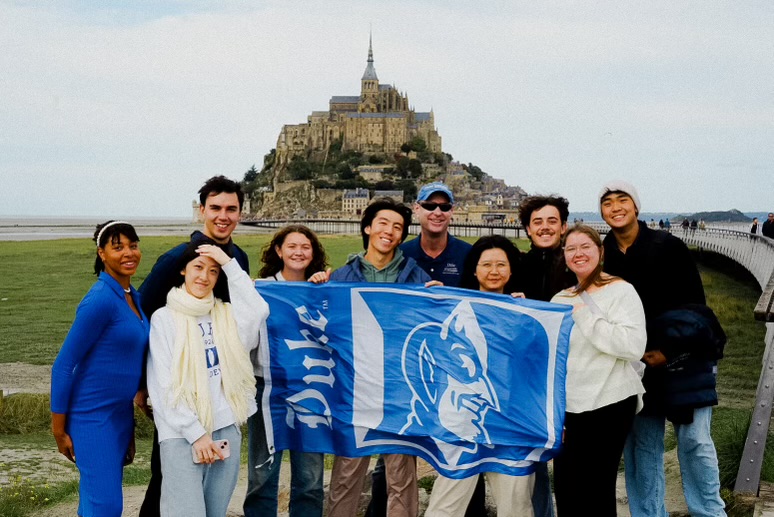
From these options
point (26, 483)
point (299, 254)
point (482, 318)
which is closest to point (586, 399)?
point (482, 318)

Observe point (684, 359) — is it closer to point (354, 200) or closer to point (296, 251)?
point (296, 251)

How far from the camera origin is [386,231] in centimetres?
450

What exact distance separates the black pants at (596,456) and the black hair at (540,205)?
4.97ft

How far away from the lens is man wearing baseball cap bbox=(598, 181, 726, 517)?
4297 mm

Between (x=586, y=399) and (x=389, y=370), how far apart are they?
1243 mm

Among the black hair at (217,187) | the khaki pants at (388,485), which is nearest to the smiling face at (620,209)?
the khaki pants at (388,485)

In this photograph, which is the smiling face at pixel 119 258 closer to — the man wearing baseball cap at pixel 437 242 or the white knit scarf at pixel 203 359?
A: the white knit scarf at pixel 203 359

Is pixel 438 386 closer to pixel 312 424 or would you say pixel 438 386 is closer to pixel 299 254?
pixel 312 424

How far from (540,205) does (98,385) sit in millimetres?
3018

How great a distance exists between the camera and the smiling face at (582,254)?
3.93 meters

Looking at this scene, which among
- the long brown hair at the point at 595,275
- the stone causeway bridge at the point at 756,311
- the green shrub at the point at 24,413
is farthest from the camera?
the green shrub at the point at 24,413

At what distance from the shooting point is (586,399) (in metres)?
3.83

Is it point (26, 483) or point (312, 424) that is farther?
point (26, 483)

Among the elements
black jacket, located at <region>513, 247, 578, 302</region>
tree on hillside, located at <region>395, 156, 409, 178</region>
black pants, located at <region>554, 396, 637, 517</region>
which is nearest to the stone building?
tree on hillside, located at <region>395, 156, 409, 178</region>
